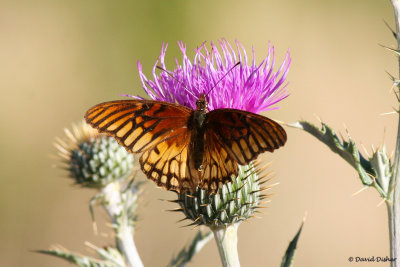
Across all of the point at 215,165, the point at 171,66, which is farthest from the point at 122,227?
the point at 171,66

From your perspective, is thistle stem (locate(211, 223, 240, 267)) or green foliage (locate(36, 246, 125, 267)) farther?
green foliage (locate(36, 246, 125, 267))

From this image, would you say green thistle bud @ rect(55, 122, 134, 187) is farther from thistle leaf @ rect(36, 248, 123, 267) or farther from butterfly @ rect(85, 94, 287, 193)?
butterfly @ rect(85, 94, 287, 193)

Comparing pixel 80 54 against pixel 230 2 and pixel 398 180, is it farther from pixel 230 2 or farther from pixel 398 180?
pixel 398 180

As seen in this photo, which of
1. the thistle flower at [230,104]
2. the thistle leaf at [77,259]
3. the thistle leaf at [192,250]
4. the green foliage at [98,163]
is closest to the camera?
the thistle flower at [230,104]

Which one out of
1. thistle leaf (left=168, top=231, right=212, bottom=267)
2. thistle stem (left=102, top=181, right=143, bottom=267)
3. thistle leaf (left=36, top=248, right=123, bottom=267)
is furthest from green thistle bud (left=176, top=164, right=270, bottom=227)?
thistle stem (left=102, top=181, right=143, bottom=267)

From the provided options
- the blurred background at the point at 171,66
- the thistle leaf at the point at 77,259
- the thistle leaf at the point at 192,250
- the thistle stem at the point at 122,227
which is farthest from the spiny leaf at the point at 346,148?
the blurred background at the point at 171,66

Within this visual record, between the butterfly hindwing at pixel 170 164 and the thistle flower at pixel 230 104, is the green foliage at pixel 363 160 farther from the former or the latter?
the butterfly hindwing at pixel 170 164

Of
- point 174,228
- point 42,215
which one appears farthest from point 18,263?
point 174,228
